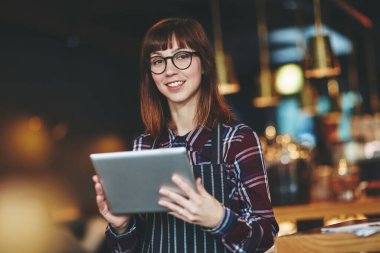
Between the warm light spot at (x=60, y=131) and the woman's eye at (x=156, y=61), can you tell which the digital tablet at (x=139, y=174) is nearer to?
the woman's eye at (x=156, y=61)

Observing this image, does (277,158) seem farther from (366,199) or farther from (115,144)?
(115,144)

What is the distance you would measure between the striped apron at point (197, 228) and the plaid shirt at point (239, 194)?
0.07ft

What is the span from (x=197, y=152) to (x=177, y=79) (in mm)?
235

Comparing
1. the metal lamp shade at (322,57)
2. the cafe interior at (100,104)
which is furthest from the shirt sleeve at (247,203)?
the metal lamp shade at (322,57)

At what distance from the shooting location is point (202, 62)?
2.23 meters

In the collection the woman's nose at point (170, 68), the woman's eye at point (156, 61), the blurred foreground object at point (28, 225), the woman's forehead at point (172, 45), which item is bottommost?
the blurred foreground object at point (28, 225)

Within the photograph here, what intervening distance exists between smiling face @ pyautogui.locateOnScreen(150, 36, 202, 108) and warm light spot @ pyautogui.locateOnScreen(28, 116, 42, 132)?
5.13 m

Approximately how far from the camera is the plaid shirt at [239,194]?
1.96 meters

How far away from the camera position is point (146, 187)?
1.92 m

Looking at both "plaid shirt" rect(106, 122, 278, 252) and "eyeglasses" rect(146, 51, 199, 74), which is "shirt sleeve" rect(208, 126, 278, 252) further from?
"eyeglasses" rect(146, 51, 199, 74)

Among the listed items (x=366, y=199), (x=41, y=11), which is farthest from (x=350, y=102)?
(x=366, y=199)

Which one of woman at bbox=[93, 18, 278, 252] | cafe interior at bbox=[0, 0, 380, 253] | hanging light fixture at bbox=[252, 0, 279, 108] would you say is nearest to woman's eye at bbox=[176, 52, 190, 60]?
woman at bbox=[93, 18, 278, 252]

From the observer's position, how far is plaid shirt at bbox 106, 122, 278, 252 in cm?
196

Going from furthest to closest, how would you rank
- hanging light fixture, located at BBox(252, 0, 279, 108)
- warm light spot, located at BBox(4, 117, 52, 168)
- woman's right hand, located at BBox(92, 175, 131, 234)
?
hanging light fixture, located at BBox(252, 0, 279, 108)
warm light spot, located at BBox(4, 117, 52, 168)
woman's right hand, located at BBox(92, 175, 131, 234)
